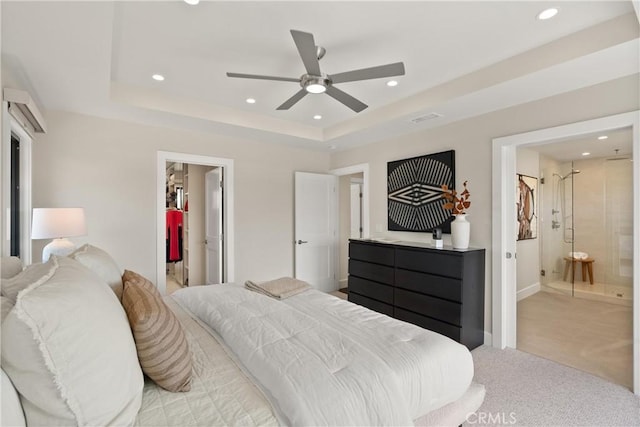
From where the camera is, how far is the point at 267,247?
4.56 metres

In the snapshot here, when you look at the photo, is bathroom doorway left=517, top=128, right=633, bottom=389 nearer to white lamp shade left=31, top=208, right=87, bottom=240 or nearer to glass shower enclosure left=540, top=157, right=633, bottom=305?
glass shower enclosure left=540, top=157, right=633, bottom=305

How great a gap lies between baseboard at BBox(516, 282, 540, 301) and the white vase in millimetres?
2311

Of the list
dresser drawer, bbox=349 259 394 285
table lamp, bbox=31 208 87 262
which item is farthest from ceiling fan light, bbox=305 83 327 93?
table lamp, bbox=31 208 87 262

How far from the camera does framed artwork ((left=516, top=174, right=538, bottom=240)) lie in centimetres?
465

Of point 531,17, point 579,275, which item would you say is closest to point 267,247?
point 531,17

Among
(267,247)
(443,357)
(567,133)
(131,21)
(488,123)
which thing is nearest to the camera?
(443,357)

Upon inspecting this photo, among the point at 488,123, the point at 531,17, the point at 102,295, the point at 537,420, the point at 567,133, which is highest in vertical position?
the point at 531,17

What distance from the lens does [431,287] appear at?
3152mm

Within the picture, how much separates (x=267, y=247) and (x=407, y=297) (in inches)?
84.5

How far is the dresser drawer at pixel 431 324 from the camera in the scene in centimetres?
295

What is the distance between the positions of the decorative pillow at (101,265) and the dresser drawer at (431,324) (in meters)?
2.75

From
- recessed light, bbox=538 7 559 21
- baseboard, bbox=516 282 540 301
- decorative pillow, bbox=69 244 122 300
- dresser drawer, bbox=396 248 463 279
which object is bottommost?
baseboard, bbox=516 282 540 301

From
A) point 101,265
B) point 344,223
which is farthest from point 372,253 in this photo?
point 101,265

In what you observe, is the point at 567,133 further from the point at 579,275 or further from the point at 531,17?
the point at 579,275
